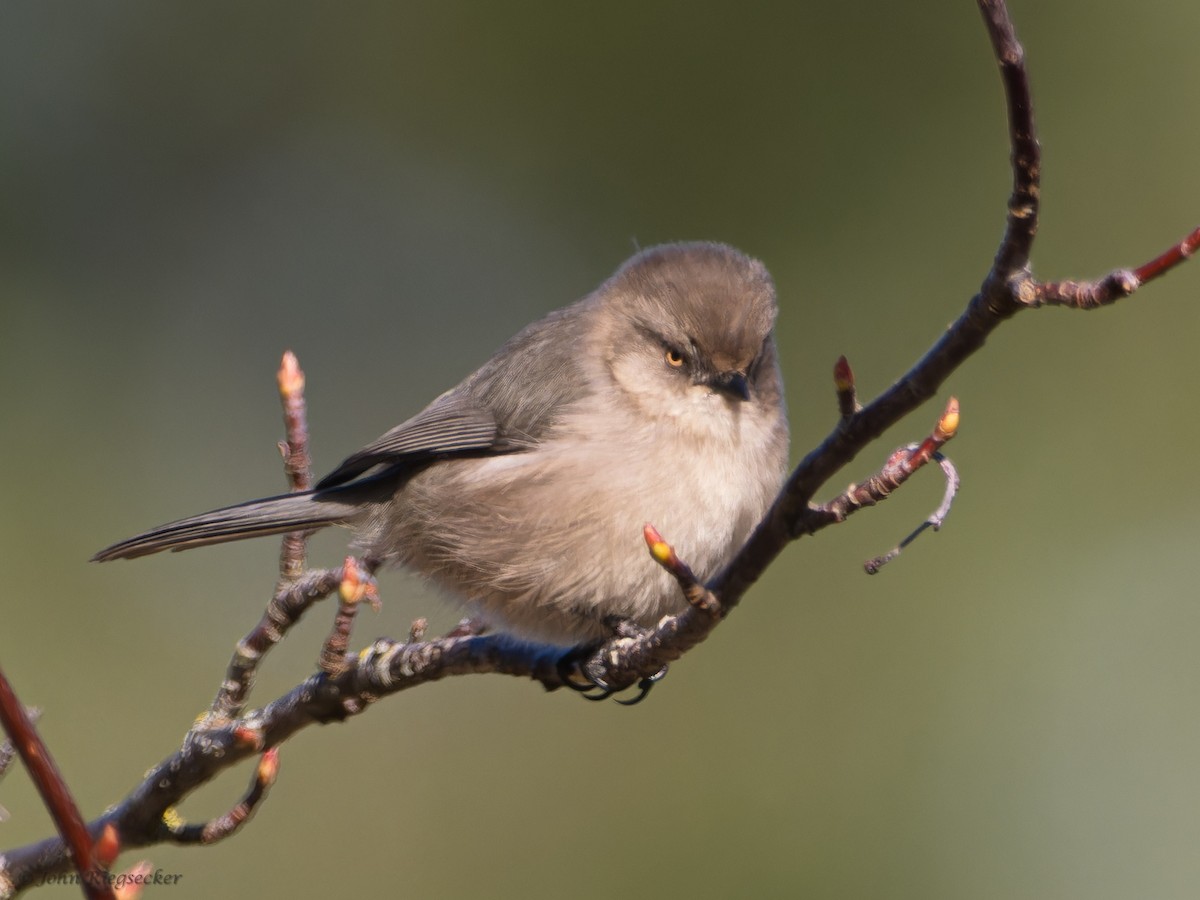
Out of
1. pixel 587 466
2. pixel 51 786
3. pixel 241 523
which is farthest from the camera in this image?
pixel 241 523

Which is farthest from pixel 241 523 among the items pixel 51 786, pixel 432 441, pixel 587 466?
pixel 51 786

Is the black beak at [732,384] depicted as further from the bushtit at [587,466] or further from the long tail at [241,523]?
the long tail at [241,523]

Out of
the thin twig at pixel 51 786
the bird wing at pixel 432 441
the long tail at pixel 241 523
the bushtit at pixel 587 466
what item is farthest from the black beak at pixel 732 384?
the thin twig at pixel 51 786

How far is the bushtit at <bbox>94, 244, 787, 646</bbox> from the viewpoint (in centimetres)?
308

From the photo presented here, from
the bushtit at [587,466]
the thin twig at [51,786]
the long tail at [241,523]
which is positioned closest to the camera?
the thin twig at [51,786]

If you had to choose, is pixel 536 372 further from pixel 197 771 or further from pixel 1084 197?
pixel 1084 197

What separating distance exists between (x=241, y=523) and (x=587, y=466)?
115 centimetres

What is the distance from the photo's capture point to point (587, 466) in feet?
10.4

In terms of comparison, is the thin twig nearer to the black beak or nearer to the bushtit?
the bushtit

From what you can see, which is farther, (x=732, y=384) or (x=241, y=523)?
(x=241, y=523)

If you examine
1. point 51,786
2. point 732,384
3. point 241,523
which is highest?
point 732,384

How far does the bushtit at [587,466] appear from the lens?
3078 mm

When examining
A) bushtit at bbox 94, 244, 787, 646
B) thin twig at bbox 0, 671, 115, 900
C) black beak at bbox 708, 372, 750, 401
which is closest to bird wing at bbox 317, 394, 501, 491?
bushtit at bbox 94, 244, 787, 646

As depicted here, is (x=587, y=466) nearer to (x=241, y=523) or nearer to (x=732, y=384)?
(x=732, y=384)
